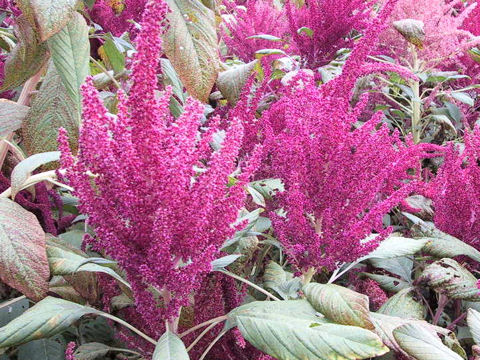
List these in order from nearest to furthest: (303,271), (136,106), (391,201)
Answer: (136,106) < (391,201) < (303,271)

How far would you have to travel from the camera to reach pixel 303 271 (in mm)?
1225

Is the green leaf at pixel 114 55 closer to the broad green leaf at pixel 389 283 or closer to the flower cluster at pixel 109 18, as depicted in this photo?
the flower cluster at pixel 109 18

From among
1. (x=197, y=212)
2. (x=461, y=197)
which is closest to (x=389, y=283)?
(x=461, y=197)

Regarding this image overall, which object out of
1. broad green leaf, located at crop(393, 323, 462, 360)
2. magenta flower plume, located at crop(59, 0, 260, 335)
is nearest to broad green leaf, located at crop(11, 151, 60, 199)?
magenta flower plume, located at crop(59, 0, 260, 335)

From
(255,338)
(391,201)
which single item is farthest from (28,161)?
(391,201)

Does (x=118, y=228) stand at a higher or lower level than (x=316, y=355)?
higher

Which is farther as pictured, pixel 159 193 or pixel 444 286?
pixel 444 286

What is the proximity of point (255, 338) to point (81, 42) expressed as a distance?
30.1 inches

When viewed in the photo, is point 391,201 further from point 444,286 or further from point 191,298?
point 191,298

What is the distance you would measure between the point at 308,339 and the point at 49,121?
761mm

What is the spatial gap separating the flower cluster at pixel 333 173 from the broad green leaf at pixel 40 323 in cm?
49

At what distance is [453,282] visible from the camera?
1288 mm

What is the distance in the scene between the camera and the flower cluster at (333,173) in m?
1.12

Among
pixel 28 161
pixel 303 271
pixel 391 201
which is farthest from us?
pixel 303 271
